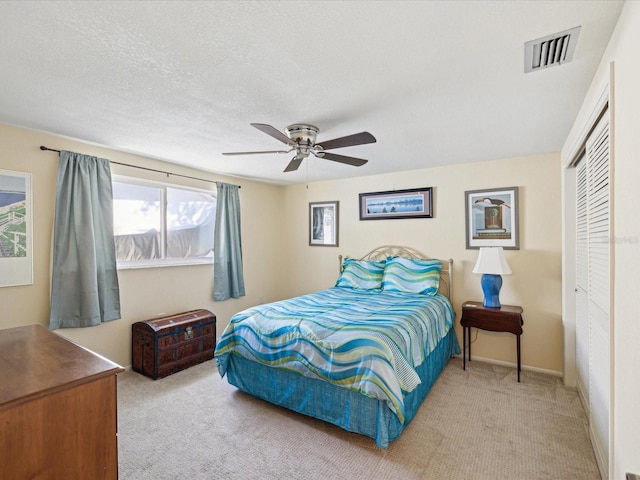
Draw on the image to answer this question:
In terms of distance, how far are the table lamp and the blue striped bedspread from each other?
0.53m

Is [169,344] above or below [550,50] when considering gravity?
below

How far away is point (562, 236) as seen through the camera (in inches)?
124

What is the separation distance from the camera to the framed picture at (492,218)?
3.54m

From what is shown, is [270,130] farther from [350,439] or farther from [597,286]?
[597,286]

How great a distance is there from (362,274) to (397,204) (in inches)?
42.9

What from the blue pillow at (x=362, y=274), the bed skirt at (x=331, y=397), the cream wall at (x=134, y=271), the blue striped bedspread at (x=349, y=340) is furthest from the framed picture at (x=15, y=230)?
the blue pillow at (x=362, y=274)

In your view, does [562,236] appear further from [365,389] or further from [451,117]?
[365,389]

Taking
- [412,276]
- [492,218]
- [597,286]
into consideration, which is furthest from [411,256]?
[597,286]

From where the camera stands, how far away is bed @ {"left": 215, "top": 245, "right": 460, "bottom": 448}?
7.06 ft

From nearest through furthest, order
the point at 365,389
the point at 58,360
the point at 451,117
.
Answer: the point at 58,360, the point at 365,389, the point at 451,117

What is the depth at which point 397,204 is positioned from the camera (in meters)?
4.33

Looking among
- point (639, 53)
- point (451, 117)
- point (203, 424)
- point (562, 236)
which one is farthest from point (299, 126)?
point (562, 236)

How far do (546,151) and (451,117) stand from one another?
1.63m

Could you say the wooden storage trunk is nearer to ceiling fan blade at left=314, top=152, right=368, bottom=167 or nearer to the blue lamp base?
ceiling fan blade at left=314, top=152, right=368, bottom=167
